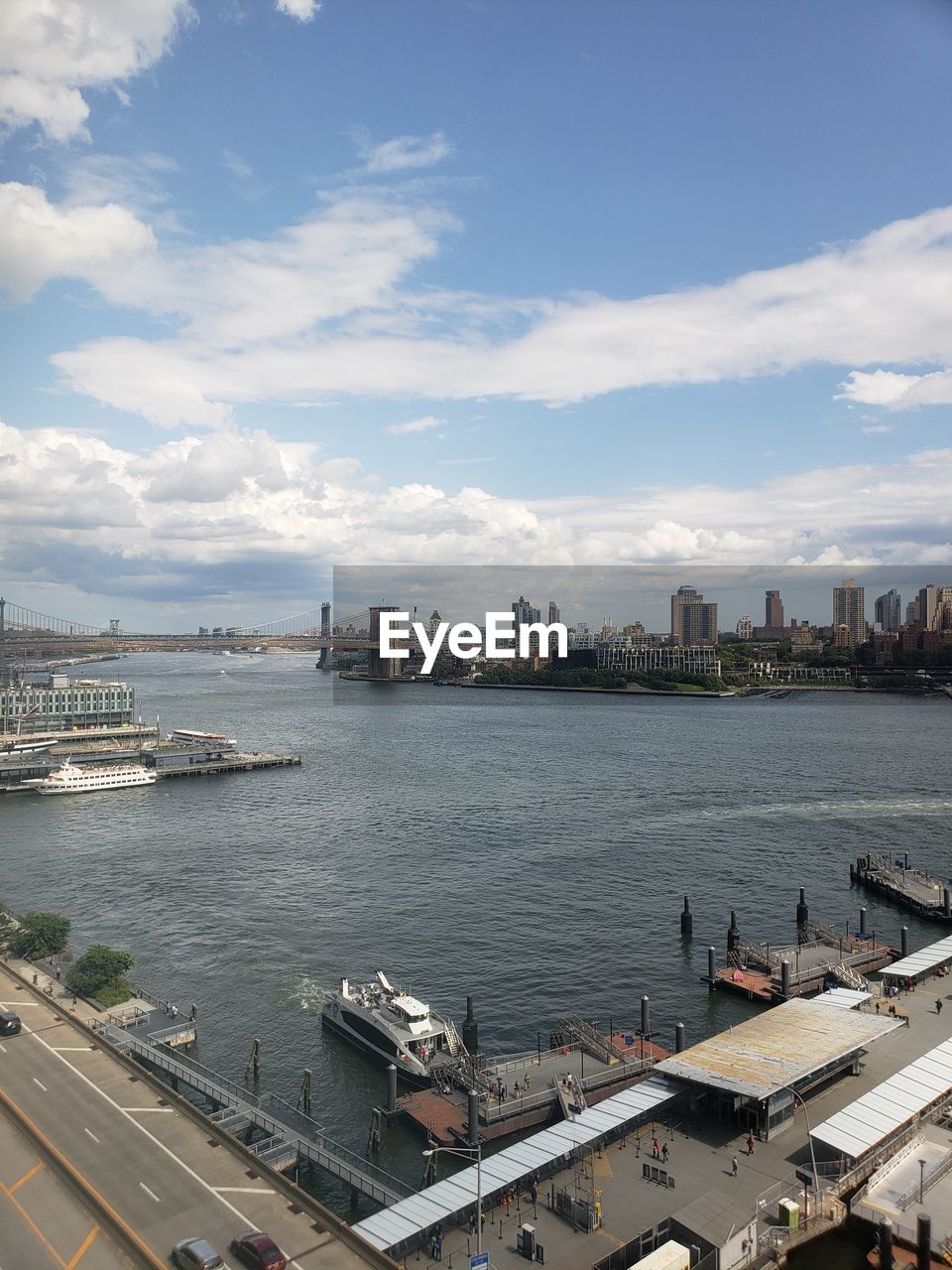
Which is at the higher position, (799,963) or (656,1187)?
(656,1187)

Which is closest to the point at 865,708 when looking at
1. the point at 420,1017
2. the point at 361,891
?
the point at 361,891

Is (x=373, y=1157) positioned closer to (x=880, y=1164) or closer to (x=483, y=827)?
(x=880, y=1164)

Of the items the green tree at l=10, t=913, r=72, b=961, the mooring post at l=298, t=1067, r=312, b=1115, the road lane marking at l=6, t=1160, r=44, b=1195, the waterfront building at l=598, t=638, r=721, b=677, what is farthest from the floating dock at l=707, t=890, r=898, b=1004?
the waterfront building at l=598, t=638, r=721, b=677

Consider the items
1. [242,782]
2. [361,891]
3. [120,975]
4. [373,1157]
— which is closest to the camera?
[373,1157]

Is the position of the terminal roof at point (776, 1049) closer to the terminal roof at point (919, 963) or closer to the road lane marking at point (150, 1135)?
the terminal roof at point (919, 963)

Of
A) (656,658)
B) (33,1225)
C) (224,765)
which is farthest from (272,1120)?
(656,658)

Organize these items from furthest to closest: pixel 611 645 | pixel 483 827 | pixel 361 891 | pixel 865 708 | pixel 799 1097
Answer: pixel 611 645 < pixel 865 708 < pixel 483 827 < pixel 361 891 < pixel 799 1097

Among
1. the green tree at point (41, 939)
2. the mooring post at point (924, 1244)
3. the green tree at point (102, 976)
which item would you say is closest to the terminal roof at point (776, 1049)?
the mooring post at point (924, 1244)

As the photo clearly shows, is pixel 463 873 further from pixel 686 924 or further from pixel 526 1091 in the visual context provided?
pixel 526 1091
